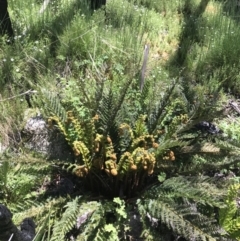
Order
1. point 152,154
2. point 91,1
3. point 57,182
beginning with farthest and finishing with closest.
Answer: point 91,1, point 57,182, point 152,154

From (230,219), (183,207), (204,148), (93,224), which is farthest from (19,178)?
(230,219)

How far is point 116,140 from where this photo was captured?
10.4 feet

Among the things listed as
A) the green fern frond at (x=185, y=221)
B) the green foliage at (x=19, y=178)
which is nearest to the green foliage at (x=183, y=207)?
the green fern frond at (x=185, y=221)

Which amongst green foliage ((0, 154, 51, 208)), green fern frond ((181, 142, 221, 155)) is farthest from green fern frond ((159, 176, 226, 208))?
green foliage ((0, 154, 51, 208))

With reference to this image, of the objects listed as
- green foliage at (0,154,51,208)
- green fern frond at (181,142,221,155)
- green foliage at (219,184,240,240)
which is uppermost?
green fern frond at (181,142,221,155)

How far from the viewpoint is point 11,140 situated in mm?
3551

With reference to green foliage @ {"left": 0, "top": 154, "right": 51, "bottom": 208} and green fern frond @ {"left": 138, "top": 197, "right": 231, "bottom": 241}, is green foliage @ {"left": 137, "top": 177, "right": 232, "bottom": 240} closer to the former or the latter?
green fern frond @ {"left": 138, "top": 197, "right": 231, "bottom": 241}

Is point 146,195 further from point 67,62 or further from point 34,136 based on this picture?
point 67,62

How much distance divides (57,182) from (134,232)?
2.59 ft

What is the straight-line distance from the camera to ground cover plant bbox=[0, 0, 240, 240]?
2.74 m

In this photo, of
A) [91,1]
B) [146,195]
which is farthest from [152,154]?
[91,1]

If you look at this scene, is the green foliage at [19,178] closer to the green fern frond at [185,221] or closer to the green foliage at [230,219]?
the green fern frond at [185,221]

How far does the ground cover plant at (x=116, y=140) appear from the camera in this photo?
2.74 m

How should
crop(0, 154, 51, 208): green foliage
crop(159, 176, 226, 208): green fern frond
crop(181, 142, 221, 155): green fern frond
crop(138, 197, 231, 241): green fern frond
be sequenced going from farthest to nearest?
crop(181, 142, 221, 155): green fern frond → crop(0, 154, 51, 208): green foliage → crop(159, 176, 226, 208): green fern frond → crop(138, 197, 231, 241): green fern frond
